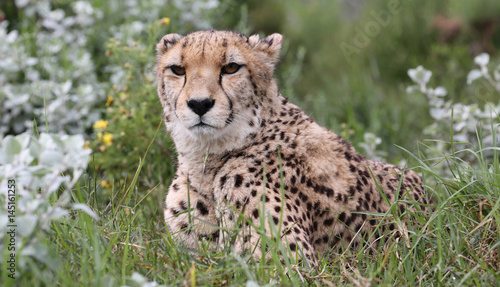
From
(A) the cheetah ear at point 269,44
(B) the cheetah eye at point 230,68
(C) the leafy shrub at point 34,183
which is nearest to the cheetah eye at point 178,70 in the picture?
(B) the cheetah eye at point 230,68

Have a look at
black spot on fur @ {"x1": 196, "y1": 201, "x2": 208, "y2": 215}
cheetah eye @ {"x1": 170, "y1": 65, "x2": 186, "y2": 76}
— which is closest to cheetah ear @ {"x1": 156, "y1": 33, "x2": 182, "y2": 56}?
cheetah eye @ {"x1": 170, "y1": 65, "x2": 186, "y2": 76}

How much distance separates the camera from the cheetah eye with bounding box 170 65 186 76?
9.47 feet

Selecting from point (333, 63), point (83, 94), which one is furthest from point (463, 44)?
point (83, 94)

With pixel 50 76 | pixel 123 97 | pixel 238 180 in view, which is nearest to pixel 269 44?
pixel 238 180

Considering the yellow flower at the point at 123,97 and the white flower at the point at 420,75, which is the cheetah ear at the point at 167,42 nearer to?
the yellow flower at the point at 123,97

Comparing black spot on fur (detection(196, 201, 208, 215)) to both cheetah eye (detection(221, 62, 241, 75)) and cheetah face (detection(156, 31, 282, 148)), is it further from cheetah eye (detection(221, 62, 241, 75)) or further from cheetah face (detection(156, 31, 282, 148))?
cheetah eye (detection(221, 62, 241, 75))

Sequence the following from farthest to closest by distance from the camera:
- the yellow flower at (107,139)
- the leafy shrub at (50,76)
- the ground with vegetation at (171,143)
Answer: the leafy shrub at (50,76) → the yellow flower at (107,139) → the ground with vegetation at (171,143)

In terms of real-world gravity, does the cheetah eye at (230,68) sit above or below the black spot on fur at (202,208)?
above

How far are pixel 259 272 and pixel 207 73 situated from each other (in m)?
0.98

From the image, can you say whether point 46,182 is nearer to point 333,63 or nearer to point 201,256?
point 201,256

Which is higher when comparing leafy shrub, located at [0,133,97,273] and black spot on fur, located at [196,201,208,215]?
leafy shrub, located at [0,133,97,273]

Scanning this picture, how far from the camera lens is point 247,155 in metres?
2.83

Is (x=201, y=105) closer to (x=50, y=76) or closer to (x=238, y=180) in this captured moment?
(x=238, y=180)

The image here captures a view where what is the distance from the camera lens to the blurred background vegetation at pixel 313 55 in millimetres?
4238
